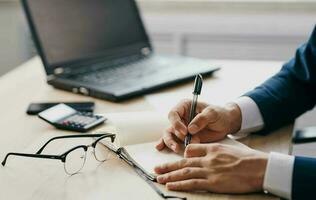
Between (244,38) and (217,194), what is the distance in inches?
66.8

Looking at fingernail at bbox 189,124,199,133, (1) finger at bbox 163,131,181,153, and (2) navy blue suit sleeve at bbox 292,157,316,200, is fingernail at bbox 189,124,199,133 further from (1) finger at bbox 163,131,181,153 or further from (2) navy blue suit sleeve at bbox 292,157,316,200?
(2) navy blue suit sleeve at bbox 292,157,316,200

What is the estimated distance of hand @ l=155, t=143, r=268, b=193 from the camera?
3.13ft

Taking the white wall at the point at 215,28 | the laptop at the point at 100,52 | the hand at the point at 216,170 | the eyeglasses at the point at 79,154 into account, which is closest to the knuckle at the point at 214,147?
the hand at the point at 216,170

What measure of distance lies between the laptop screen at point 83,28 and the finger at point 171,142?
24.1 inches

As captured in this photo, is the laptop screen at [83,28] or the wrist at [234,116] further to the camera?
the laptop screen at [83,28]

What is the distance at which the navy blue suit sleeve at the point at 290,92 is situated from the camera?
131cm

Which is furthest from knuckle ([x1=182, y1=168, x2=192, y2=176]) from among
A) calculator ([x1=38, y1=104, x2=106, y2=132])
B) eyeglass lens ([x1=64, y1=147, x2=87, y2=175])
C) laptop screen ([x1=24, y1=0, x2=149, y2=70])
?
laptop screen ([x1=24, y1=0, x2=149, y2=70])

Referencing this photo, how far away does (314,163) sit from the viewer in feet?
3.17

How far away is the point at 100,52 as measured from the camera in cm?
172

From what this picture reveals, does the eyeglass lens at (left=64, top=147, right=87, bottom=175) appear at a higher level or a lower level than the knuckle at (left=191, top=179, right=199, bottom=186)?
higher

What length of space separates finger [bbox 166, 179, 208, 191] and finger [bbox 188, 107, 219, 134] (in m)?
0.18

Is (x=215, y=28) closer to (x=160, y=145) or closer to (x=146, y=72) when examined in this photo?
(x=146, y=72)

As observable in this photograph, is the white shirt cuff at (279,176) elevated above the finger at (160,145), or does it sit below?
below

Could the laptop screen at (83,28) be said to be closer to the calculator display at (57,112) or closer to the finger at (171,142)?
the calculator display at (57,112)
